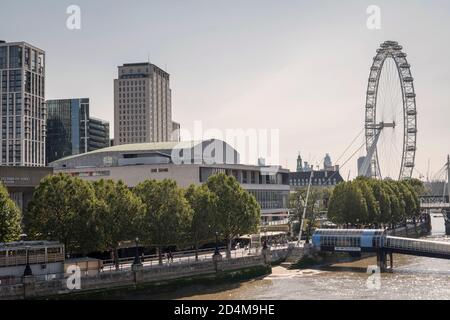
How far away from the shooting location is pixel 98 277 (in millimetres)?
60219

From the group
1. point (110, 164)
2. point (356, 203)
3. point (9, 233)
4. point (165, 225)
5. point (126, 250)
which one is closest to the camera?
point (9, 233)

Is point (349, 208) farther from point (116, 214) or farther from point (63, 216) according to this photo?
point (63, 216)

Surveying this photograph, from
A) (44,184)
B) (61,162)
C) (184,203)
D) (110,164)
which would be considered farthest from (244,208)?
(61,162)

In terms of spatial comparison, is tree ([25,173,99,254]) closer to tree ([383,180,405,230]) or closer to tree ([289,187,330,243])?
tree ([289,187,330,243])

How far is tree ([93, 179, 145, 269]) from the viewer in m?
63.6

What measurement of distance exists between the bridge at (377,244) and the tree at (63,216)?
3793 centimetres

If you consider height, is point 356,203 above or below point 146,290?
above

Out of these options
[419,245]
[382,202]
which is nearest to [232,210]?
[419,245]

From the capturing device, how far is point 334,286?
226 ft

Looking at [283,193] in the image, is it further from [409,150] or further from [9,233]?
[9,233]

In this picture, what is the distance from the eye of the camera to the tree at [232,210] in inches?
3120

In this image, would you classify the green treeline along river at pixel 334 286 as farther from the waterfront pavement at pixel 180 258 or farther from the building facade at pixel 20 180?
the building facade at pixel 20 180

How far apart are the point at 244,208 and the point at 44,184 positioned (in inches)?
1115

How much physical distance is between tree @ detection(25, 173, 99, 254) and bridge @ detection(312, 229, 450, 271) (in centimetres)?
3793
